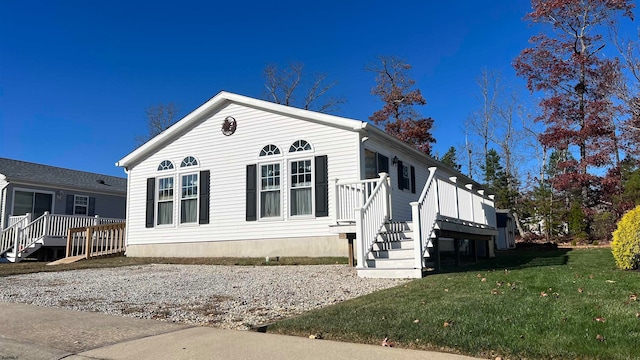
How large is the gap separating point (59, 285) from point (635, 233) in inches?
425

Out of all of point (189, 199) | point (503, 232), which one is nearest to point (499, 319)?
point (189, 199)

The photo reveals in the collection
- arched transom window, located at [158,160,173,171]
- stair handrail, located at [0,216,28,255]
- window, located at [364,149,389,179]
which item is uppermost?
arched transom window, located at [158,160,173,171]

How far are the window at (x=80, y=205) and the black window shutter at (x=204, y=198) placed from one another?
10.8 metres

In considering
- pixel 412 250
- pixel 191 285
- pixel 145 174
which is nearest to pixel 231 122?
pixel 145 174

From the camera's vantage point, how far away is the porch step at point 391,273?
834 cm

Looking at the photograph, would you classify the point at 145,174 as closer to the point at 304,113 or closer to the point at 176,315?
the point at 304,113

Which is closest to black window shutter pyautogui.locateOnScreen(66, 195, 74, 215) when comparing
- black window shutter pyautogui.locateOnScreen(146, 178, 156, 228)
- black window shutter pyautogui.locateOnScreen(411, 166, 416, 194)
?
black window shutter pyautogui.locateOnScreen(146, 178, 156, 228)

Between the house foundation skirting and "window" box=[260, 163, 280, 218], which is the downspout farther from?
"window" box=[260, 163, 280, 218]

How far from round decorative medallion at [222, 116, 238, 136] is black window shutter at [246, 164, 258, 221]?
1475mm

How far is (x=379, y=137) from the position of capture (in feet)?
43.3

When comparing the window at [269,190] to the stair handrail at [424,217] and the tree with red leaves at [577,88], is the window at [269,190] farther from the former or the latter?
the tree with red leaves at [577,88]

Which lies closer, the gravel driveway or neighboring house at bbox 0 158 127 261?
the gravel driveway

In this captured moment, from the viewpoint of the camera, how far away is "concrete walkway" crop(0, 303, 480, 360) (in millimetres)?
3934

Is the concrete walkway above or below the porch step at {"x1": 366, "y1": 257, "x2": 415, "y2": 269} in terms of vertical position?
below
